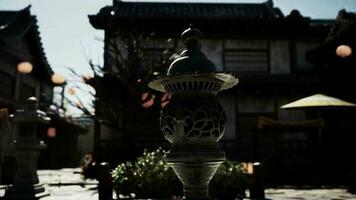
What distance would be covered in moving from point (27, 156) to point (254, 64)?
Answer: 38.1 feet

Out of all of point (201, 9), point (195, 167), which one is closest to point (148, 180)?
point (195, 167)

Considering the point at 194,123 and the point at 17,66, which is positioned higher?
the point at 17,66

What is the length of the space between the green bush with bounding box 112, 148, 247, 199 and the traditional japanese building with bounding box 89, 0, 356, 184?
7.19 meters

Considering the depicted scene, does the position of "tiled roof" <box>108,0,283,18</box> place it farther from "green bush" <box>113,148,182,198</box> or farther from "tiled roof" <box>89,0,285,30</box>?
"green bush" <box>113,148,182,198</box>

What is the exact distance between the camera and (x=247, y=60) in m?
17.0

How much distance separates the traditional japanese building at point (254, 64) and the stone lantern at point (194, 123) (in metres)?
11.3

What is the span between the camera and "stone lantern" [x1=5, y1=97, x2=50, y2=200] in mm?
8609

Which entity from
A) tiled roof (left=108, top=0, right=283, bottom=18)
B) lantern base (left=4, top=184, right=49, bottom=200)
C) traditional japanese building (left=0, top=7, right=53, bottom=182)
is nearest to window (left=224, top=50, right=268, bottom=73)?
tiled roof (left=108, top=0, right=283, bottom=18)

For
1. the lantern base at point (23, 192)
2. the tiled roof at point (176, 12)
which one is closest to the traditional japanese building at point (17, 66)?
the tiled roof at point (176, 12)

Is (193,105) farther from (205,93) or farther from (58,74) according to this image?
(58,74)

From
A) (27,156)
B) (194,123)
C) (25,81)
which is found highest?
(25,81)

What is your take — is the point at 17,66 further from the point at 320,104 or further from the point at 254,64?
the point at 320,104

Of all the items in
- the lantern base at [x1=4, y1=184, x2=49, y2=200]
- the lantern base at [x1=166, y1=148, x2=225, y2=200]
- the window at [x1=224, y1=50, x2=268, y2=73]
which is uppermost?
the window at [x1=224, y1=50, x2=268, y2=73]

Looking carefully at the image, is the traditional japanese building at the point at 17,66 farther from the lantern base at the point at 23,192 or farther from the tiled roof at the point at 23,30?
the lantern base at the point at 23,192
